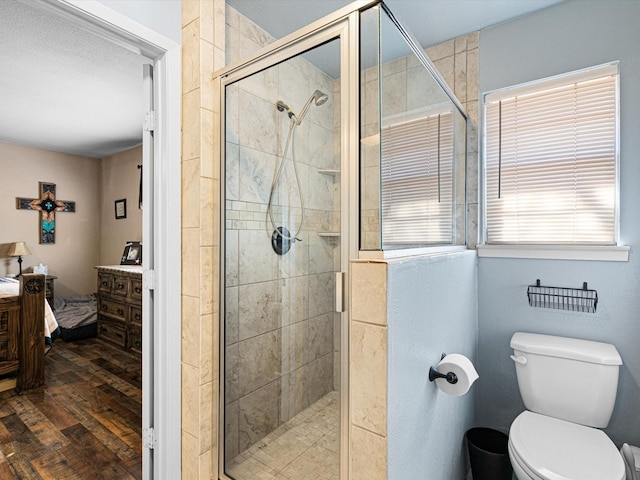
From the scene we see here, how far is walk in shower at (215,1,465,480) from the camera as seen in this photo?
1135 mm

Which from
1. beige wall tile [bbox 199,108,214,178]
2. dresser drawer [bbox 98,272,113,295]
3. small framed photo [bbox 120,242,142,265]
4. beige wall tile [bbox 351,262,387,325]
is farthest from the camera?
small framed photo [bbox 120,242,142,265]

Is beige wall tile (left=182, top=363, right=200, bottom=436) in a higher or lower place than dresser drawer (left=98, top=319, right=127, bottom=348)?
higher

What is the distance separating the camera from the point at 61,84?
2973mm

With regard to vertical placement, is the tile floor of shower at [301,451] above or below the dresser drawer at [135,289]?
below

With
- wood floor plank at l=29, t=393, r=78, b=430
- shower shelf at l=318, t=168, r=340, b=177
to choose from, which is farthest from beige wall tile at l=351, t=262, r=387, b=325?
wood floor plank at l=29, t=393, r=78, b=430

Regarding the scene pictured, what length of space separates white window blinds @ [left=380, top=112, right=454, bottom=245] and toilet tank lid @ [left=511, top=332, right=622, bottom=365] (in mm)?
634

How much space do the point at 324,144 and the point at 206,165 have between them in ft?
1.95

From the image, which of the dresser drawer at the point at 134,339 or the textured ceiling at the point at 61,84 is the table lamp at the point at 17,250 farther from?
the dresser drawer at the point at 134,339

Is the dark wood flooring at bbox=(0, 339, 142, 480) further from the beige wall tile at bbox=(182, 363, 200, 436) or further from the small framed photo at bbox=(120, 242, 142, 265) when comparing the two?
the small framed photo at bbox=(120, 242, 142, 265)

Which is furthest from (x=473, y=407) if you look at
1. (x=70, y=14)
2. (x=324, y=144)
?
(x=70, y=14)

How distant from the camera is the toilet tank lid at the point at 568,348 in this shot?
1587 mm

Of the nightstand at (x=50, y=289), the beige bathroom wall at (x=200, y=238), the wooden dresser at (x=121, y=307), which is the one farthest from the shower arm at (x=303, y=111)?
the nightstand at (x=50, y=289)

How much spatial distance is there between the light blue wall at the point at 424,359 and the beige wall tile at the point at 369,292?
22 mm

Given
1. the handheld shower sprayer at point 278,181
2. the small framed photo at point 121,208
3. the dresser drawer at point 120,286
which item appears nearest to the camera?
the handheld shower sprayer at point 278,181
